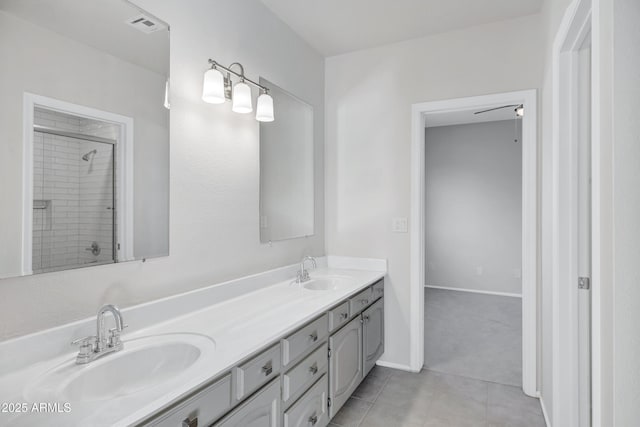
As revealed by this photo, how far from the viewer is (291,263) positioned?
8.62 feet

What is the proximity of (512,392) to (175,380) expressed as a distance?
243 centimetres

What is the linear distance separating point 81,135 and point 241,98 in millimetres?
867

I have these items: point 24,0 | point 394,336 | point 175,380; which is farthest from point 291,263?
point 24,0

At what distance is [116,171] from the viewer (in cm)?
143

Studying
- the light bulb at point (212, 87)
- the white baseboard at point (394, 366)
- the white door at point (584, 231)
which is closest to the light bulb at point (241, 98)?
the light bulb at point (212, 87)

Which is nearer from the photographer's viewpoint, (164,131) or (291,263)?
(164,131)

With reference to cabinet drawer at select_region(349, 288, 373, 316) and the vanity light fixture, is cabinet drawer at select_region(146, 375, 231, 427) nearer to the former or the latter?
cabinet drawer at select_region(349, 288, 373, 316)

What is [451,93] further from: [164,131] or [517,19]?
[164,131]

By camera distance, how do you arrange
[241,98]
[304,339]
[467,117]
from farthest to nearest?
[467,117]
[241,98]
[304,339]

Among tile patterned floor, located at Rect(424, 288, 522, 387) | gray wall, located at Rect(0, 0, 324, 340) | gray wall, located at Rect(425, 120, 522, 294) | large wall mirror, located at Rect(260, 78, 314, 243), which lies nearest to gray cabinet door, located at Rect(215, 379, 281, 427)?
gray wall, located at Rect(0, 0, 324, 340)

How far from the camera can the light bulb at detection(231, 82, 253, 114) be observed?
6.43 ft

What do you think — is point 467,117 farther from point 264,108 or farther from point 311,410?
point 311,410

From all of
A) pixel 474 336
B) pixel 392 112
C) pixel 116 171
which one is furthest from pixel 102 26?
pixel 474 336

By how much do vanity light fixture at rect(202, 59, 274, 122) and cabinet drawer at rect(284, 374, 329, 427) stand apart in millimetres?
1508
